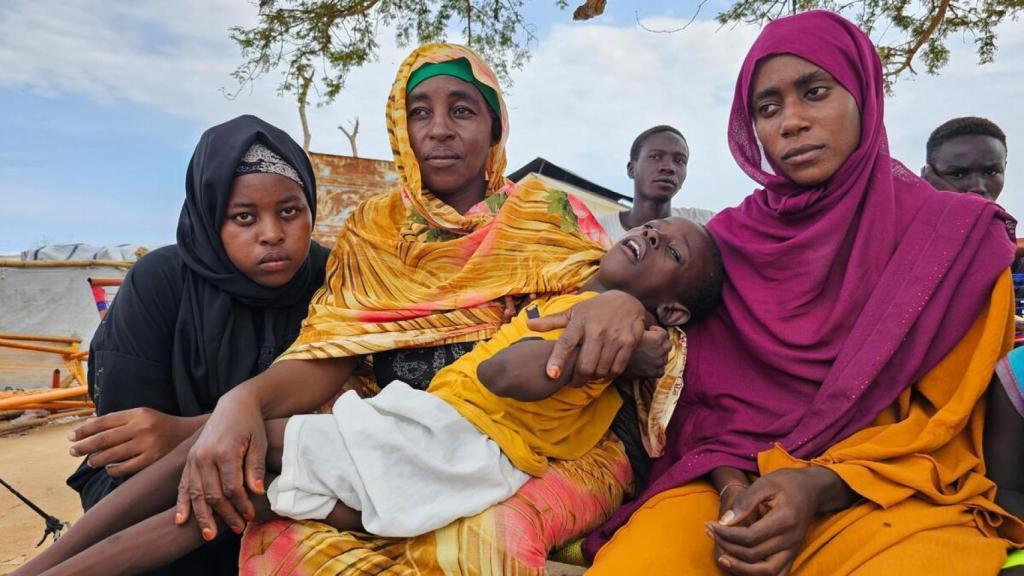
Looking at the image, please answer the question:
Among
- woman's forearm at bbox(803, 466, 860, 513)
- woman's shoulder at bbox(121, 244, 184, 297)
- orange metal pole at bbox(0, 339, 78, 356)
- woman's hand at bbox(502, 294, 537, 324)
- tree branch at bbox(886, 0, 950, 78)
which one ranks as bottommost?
orange metal pole at bbox(0, 339, 78, 356)

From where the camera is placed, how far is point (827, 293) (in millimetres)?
1799

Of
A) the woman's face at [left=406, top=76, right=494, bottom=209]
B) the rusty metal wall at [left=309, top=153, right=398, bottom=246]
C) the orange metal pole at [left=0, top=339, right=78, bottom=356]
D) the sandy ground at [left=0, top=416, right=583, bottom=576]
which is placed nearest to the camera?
the woman's face at [left=406, top=76, right=494, bottom=209]

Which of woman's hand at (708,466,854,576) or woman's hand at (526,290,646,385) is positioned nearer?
woman's hand at (708,466,854,576)

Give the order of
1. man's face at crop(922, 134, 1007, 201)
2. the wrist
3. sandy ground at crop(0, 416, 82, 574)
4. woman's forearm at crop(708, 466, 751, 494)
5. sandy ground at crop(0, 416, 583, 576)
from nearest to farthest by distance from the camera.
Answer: the wrist → woman's forearm at crop(708, 466, 751, 494) → man's face at crop(922, 134, 1007, 201) → sandy ground at crop(0, 416, 583, 576) → sandy ground at crop(0, 416, 82, 574)

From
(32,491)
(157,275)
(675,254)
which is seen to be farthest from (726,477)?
(32,491)

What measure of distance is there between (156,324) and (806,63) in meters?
2.24

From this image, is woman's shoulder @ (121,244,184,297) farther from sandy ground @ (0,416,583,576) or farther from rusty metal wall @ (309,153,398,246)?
rusty metal wall @ (309,153,398,246)

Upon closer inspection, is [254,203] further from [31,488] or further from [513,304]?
[31,488]

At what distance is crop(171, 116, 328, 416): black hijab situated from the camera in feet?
7.20

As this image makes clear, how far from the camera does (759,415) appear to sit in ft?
6.04

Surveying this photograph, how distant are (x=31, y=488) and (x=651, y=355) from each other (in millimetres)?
5623

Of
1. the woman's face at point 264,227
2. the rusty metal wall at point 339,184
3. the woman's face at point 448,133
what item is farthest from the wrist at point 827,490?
the rusty metal wall at point 339,184

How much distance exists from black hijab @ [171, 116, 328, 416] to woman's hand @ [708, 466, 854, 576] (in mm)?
1641

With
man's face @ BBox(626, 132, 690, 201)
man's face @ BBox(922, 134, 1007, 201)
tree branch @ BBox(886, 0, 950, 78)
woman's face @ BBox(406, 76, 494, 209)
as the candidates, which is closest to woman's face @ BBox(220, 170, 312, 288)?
woman's face @ BBox(406, 76, 494, 209)
